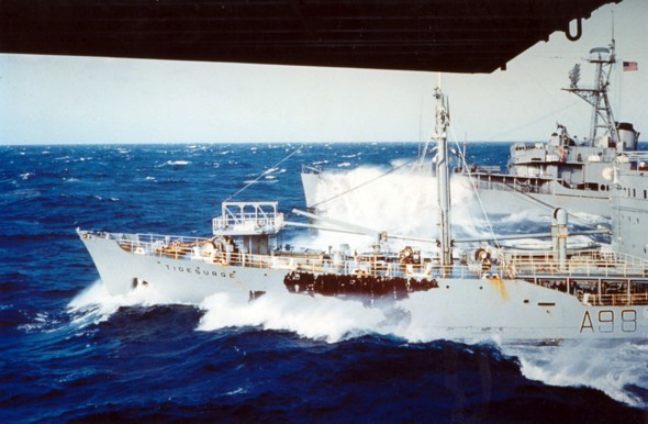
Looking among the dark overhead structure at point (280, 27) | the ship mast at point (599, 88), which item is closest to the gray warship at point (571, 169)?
the ship mast at point (599, 88)

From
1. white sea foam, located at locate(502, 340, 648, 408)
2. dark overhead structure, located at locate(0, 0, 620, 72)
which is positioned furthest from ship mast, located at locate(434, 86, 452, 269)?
dark overhead structure, located at locate(0, 0, 620, 72)

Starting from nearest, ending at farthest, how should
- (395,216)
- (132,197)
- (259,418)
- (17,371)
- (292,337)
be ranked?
(259,418) < (17,371) < (292,337) < (395,216) < (132,197)

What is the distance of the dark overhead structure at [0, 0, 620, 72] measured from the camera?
518 centimetres

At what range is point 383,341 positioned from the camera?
20906 millimetres

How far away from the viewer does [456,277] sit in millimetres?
20531

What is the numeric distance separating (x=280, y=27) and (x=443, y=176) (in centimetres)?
1675

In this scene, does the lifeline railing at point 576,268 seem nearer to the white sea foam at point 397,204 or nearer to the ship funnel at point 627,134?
the white sea foam at point 397,204

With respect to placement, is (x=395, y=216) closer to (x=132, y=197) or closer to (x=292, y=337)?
(x=292, y=337)

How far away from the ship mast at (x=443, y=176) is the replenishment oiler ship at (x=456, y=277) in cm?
4

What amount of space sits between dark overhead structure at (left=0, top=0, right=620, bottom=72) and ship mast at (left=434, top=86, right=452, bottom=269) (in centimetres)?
1503

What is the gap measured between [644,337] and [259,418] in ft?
50.3

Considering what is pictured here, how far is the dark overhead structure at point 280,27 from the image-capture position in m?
5.18

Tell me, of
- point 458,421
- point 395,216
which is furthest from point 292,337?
point 395,216

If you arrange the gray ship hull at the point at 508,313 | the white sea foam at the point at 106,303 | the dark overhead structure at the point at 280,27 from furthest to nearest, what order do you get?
the white sea foam at the point at 106,303, the gray ship hull at the point at 508,313, the dark overhead structure at the point at 280,27
